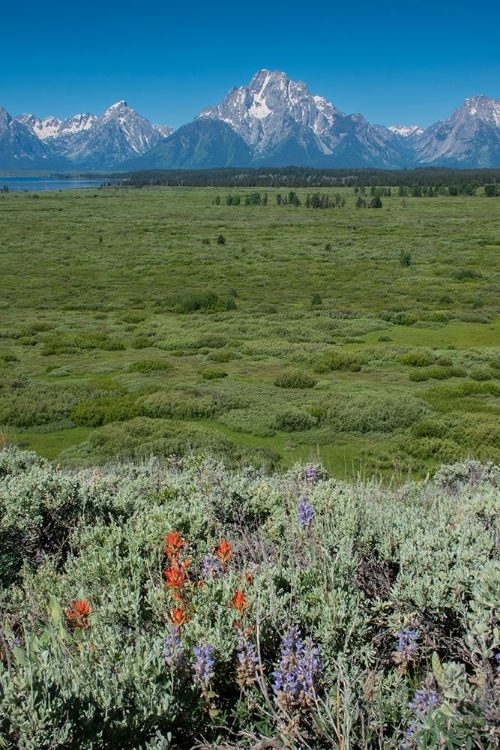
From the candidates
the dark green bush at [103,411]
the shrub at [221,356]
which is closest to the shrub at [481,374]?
the shrub at [221,356]

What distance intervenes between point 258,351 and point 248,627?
19.7 meters

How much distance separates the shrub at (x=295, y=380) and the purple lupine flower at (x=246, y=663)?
15514 mm

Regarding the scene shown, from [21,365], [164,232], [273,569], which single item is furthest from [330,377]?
[164,232]

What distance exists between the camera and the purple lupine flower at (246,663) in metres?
2.69

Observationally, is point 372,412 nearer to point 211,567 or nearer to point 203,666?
point 211,567

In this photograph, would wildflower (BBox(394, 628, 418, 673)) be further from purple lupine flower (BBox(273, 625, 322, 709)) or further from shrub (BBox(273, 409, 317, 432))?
shrub (BBox(273, 409, 317, 432))

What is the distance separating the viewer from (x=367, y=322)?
2736 centimetres

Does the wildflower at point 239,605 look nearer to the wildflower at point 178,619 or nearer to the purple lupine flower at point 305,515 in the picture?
the wildflower at point 178,619

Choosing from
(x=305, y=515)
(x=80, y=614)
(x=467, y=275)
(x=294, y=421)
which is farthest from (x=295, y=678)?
(x=467, y=275)

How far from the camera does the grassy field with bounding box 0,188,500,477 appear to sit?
13.8 meters

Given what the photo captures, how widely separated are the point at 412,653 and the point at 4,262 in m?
52.2

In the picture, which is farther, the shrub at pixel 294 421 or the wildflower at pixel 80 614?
the shrub at pixel 294 421

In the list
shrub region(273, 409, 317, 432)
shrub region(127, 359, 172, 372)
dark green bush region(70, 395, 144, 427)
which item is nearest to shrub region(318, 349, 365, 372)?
shrub region(273, 409, 317, 432)

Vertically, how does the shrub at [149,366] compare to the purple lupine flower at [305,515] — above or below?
below
